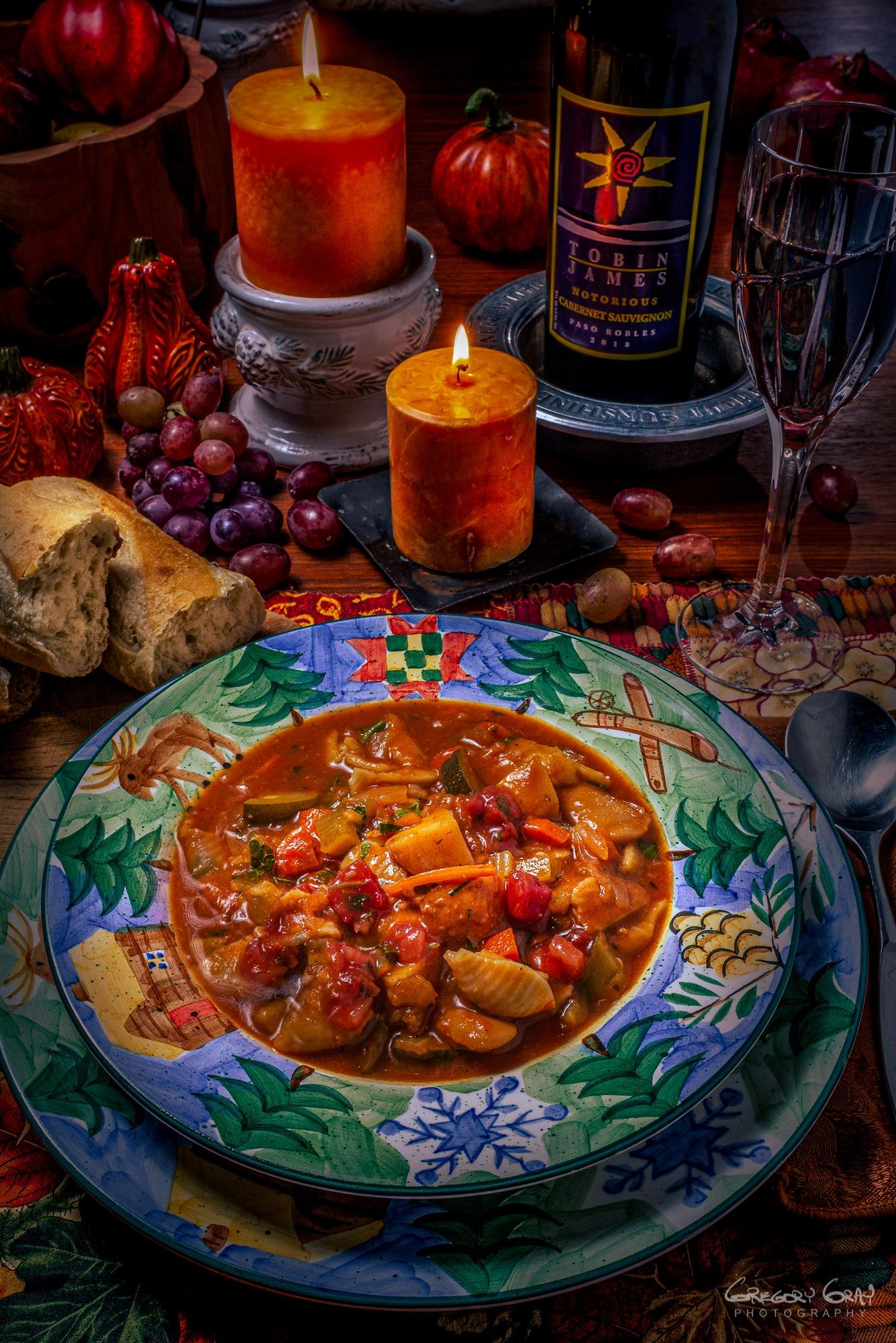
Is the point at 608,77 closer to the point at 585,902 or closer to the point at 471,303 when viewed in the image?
the point at 471,303

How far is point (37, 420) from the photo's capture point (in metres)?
2.23

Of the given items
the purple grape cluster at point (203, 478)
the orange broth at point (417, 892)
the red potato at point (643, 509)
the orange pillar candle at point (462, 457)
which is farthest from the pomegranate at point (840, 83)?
the orange broth at point (417, 892)

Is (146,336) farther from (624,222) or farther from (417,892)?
(417,892)

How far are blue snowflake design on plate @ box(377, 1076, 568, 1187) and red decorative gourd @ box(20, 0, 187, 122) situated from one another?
235 cm

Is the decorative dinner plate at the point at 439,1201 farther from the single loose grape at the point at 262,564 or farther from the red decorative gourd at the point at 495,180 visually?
the red decorative gourd at the point at 495,180

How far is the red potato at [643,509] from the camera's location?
88.0 inches

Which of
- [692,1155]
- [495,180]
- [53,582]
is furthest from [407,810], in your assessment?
[495,180]

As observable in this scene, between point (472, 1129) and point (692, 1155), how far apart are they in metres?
0.23

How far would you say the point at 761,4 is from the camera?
4.53 meters

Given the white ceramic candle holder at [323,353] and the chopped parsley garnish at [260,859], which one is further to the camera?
the white ceramic candle holder at [323,353]

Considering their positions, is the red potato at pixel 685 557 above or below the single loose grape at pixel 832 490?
below

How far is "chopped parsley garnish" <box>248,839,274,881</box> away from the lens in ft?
4.96

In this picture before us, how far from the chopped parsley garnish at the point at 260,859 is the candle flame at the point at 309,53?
1.52 meters

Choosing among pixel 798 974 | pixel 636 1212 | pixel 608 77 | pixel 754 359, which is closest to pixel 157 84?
pixel 608 77
